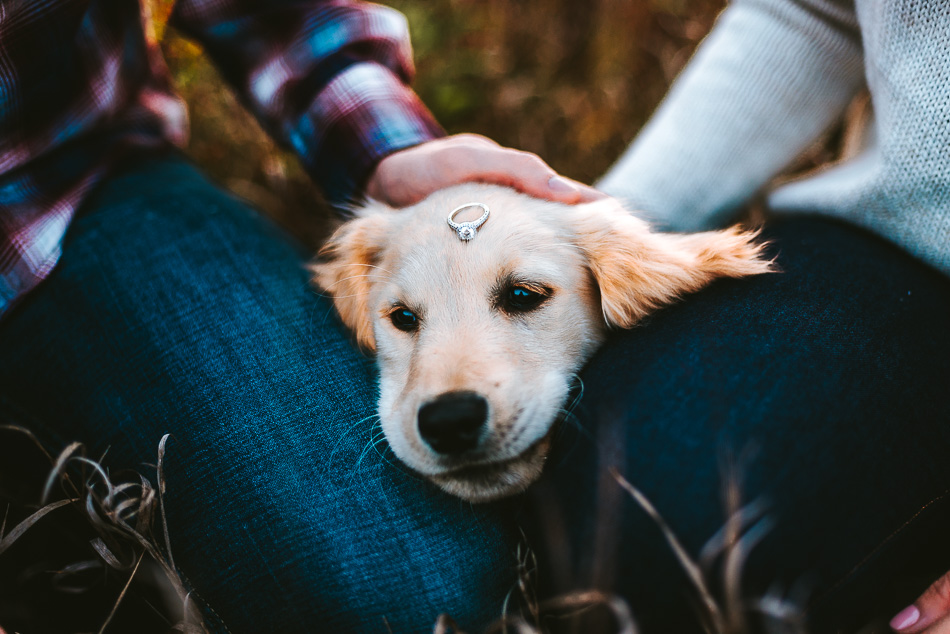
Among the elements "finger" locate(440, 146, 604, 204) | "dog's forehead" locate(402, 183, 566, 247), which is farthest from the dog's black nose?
"finger" locate(440, 146, 604, 204)

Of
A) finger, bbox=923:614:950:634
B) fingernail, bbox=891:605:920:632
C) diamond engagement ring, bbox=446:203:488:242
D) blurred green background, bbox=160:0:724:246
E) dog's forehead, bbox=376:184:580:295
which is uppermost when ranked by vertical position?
diamond engagement ring, bbox=446:203:488:242

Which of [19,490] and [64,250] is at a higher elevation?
[64,250]

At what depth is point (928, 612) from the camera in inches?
49.1

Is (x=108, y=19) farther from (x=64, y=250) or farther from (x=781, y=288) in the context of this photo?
(x=781, y=288)

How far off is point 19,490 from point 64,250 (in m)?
A: 0.73

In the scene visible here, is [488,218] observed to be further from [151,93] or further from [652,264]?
[151,93]

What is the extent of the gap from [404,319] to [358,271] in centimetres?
31

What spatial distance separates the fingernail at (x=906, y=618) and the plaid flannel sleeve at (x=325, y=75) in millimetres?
1833

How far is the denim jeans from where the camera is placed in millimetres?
1148

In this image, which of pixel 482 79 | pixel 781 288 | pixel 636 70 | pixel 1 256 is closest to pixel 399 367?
pixel 781 288

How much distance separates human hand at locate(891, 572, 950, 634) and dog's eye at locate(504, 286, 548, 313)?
1064 millimetres

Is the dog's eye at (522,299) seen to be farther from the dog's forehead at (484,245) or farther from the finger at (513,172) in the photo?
the finger at (513,172)

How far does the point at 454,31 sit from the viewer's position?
151 inches

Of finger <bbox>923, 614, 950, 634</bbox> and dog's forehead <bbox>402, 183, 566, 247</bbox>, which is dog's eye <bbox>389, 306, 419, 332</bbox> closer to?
dog's forehead <bbox>402, 183, 566, 247</bbox>
